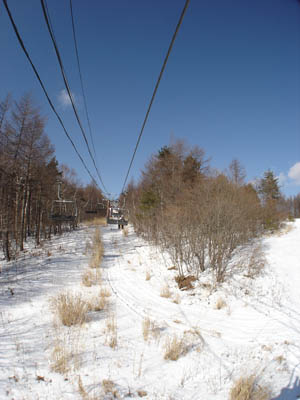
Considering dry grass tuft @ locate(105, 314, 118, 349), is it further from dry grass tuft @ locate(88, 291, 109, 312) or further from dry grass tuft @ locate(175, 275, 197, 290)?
dry grass tuft @ locate(175, 275, 197, 290)

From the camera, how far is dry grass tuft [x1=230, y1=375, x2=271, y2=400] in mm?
2826

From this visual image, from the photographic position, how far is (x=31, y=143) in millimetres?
13781

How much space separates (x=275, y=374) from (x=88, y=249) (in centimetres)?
1254

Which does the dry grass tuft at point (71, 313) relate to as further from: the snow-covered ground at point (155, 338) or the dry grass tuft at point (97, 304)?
the dry grass tuft at point (97, 304)

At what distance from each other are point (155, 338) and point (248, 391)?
1995mm

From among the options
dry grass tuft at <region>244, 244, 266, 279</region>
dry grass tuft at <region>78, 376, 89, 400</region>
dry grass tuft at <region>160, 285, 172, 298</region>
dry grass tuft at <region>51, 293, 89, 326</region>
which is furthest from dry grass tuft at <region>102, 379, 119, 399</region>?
dry grass tuft at <region>244, 244, 266, 279</region>

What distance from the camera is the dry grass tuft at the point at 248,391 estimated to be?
9.27 ft

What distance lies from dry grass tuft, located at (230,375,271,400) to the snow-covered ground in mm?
226

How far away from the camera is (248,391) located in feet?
9.40

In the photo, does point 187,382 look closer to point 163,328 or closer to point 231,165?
point 163,328

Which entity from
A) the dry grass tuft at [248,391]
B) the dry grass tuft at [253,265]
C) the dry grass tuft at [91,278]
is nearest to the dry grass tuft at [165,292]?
the dry grass tuft at [91,278]

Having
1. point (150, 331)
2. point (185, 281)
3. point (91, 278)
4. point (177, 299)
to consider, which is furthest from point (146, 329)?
point (91, 278)

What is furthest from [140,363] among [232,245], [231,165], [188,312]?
[231,165]

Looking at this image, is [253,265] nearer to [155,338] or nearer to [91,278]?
[155,338]
